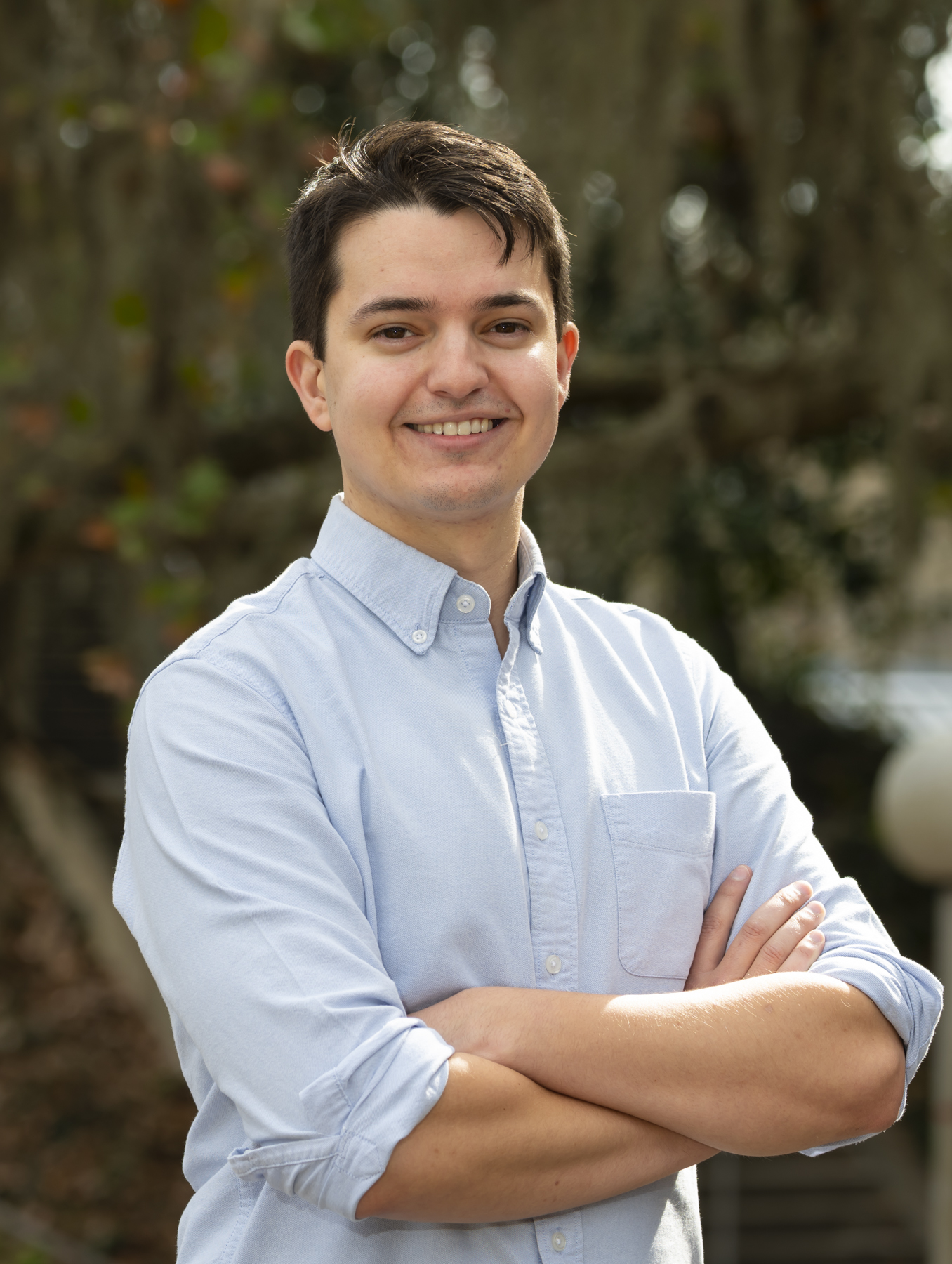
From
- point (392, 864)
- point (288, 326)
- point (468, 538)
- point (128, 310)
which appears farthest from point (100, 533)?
point (392, 864)

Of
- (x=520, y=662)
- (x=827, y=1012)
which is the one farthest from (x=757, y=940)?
(x=520, y=662)

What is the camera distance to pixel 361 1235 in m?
1.02

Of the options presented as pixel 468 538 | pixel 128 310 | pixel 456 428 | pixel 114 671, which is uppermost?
pixel 128 310

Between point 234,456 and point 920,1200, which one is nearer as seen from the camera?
point 234,456

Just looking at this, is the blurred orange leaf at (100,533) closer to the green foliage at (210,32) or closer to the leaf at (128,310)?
the leaf at (128,310)

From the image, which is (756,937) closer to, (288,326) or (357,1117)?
(357,1117)

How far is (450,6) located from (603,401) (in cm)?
121

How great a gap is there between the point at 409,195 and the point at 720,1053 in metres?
0.78

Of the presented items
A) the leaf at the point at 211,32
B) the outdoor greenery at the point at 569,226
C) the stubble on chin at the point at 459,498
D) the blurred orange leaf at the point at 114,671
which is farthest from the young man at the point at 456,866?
the blurred orange leaf at the point at 114,671

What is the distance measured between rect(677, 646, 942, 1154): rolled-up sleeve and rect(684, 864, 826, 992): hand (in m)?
0.01

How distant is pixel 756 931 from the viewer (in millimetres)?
1164

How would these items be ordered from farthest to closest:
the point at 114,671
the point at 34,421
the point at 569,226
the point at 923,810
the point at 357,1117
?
the point at 34,421 < the point at 114,671 < the point at 923,810 < the point at 569,226 < the point at 357,1117

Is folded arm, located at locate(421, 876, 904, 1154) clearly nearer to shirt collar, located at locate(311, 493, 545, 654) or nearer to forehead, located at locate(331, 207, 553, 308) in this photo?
shirt collar, located at locate(311, 493, 545, 654)

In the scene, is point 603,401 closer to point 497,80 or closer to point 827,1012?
point 497,80
